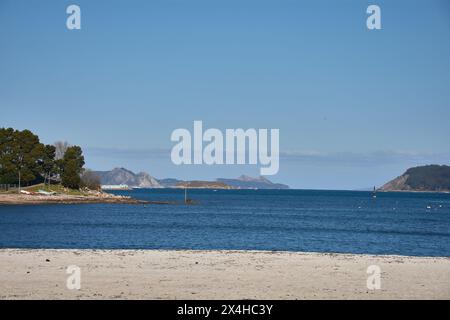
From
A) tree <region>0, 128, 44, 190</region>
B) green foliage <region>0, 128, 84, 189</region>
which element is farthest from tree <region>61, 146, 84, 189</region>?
tree <region>0, 128, 44, 190</region>

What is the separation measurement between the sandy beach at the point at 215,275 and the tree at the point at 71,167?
121267 mm

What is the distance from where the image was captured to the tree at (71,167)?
5896 inches

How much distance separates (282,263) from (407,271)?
17.0ft

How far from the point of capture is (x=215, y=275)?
22891 mm

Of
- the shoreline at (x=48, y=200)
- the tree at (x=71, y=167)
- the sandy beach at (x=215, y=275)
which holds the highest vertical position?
the tree at (x=71, y=167)

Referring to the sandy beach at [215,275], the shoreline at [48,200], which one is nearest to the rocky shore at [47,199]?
the shoreline at [48,200]

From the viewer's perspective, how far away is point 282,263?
89.0 ft

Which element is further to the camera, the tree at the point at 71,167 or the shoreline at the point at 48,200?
A: the tree at the point at 71,167

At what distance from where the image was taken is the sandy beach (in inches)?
736

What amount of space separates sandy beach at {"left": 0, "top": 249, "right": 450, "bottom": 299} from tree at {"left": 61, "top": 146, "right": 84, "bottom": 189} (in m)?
121

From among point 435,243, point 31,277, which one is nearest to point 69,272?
point 31,277

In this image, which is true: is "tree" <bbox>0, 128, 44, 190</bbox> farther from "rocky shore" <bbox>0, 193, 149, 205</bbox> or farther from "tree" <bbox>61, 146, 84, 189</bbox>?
"tree" <bbox>61, 146, 84, 189</bbox>

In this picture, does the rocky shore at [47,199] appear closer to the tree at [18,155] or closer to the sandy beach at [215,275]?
the tree at [18,155]
